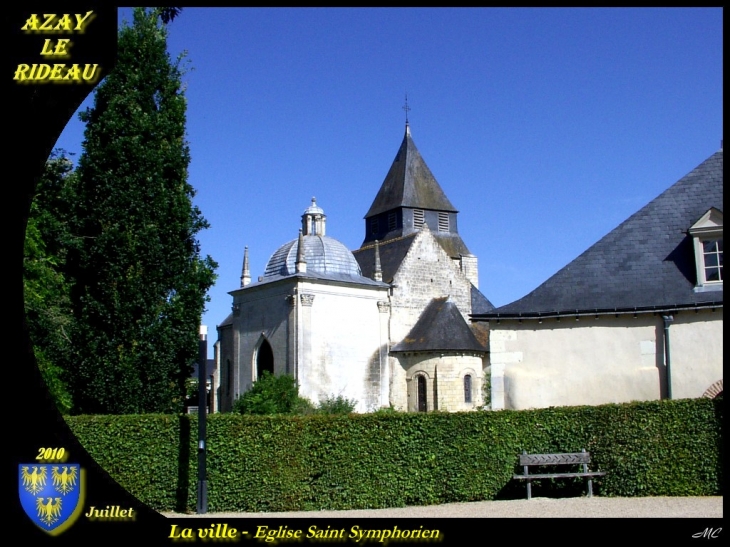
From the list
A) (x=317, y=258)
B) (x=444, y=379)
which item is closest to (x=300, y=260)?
(x=317, y=258)

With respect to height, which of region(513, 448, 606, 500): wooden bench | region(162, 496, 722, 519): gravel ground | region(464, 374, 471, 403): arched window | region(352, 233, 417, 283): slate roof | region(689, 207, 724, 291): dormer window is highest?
region(352, 233, 417, 283): slate roof

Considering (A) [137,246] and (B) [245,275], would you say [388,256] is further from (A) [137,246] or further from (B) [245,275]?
(A) [137,246]

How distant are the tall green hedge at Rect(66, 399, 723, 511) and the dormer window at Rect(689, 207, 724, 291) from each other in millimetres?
2917

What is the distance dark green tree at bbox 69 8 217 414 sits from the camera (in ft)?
59.4

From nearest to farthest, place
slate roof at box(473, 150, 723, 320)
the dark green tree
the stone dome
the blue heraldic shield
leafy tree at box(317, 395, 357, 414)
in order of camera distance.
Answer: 1. the blue heraldic shield
2. slate roof at box(473, 150, 723, 320)
3. the dark green tree
4. leafy tree at box(317, 395, 357, 414)
5. the stone dome

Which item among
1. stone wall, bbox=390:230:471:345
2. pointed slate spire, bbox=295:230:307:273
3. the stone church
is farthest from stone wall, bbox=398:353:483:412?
pointed slate spire, bbox=295:230:307:273

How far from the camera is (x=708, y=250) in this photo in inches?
618

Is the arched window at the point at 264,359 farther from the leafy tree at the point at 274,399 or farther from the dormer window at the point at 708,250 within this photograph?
the dormer window at the point at 708,250

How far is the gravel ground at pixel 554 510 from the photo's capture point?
11414 mm

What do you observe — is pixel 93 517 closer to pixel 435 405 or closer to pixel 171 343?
pixel 171 343

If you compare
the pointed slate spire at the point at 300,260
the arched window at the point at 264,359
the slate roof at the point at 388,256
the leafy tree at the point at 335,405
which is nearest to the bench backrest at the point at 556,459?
the leafy tree at the point at 335,405

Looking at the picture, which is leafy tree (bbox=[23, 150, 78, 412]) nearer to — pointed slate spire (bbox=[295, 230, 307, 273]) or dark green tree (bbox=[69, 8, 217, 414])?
dark green tree (bbox=[69, 8, 217, 414])

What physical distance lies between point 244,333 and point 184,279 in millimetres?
15395

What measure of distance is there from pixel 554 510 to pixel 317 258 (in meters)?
22.9
